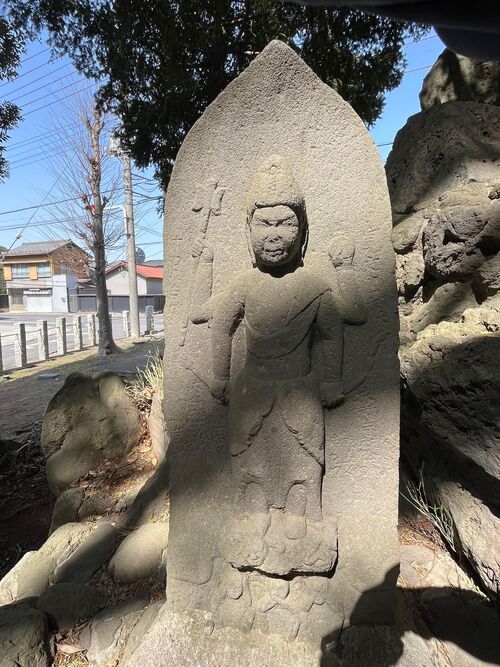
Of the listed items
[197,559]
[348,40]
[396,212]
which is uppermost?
[348,40]

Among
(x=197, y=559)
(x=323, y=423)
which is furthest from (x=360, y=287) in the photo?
(x=197, y=559)

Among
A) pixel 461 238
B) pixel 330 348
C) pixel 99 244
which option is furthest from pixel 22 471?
pixel 99 244

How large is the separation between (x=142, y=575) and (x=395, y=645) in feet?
4.58

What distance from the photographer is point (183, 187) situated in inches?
70.0

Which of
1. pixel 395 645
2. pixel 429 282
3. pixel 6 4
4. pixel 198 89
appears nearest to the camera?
pixel 395 645

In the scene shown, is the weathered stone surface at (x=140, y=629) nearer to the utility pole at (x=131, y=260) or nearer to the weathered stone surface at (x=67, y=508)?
the weathered stone surface at (x=67, y=508)

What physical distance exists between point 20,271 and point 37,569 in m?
39.4

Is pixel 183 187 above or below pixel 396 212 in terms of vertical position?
below

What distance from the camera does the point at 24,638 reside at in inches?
69.4

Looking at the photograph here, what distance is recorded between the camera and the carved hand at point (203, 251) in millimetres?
1749

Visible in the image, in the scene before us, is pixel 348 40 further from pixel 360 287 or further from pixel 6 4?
pixel 360 287

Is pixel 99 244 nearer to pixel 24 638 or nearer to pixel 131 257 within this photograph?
pixel 131 257

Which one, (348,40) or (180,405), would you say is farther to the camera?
(348,40)

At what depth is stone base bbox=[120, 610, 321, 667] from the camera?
1.59 metres
